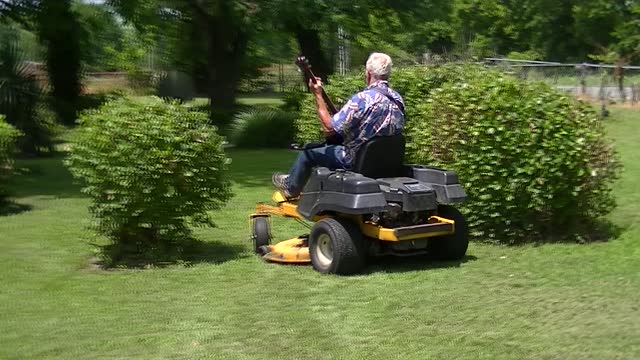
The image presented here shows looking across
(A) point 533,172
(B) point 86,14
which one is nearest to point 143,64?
(B) point 86,14

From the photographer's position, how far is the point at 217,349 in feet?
19.6

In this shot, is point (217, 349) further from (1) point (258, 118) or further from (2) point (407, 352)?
(1) point (258, 118)

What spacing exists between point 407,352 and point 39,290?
327 centimetres

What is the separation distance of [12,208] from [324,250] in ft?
18.8

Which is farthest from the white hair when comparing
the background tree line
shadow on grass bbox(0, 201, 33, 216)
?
the background tree line

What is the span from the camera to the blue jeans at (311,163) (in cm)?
830

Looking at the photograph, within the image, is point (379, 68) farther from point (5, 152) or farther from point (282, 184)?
point (5, 152)

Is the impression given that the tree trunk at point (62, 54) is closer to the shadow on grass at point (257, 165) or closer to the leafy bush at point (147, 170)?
the shadow on grass at point (257, 165)

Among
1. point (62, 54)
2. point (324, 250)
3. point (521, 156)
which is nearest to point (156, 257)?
point (324, 250)

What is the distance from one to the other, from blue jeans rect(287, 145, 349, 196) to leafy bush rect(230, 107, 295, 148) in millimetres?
12499

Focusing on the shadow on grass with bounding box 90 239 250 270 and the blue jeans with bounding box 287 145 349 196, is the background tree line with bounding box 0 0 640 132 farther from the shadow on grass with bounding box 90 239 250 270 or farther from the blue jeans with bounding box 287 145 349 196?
the shadow on grass with bounding box 90 239 250 270

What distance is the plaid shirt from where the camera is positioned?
7.91 meters

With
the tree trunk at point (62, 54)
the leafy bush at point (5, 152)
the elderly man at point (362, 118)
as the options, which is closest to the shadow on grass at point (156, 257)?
the elderly man at point (362, 118)

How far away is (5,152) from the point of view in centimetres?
1181
